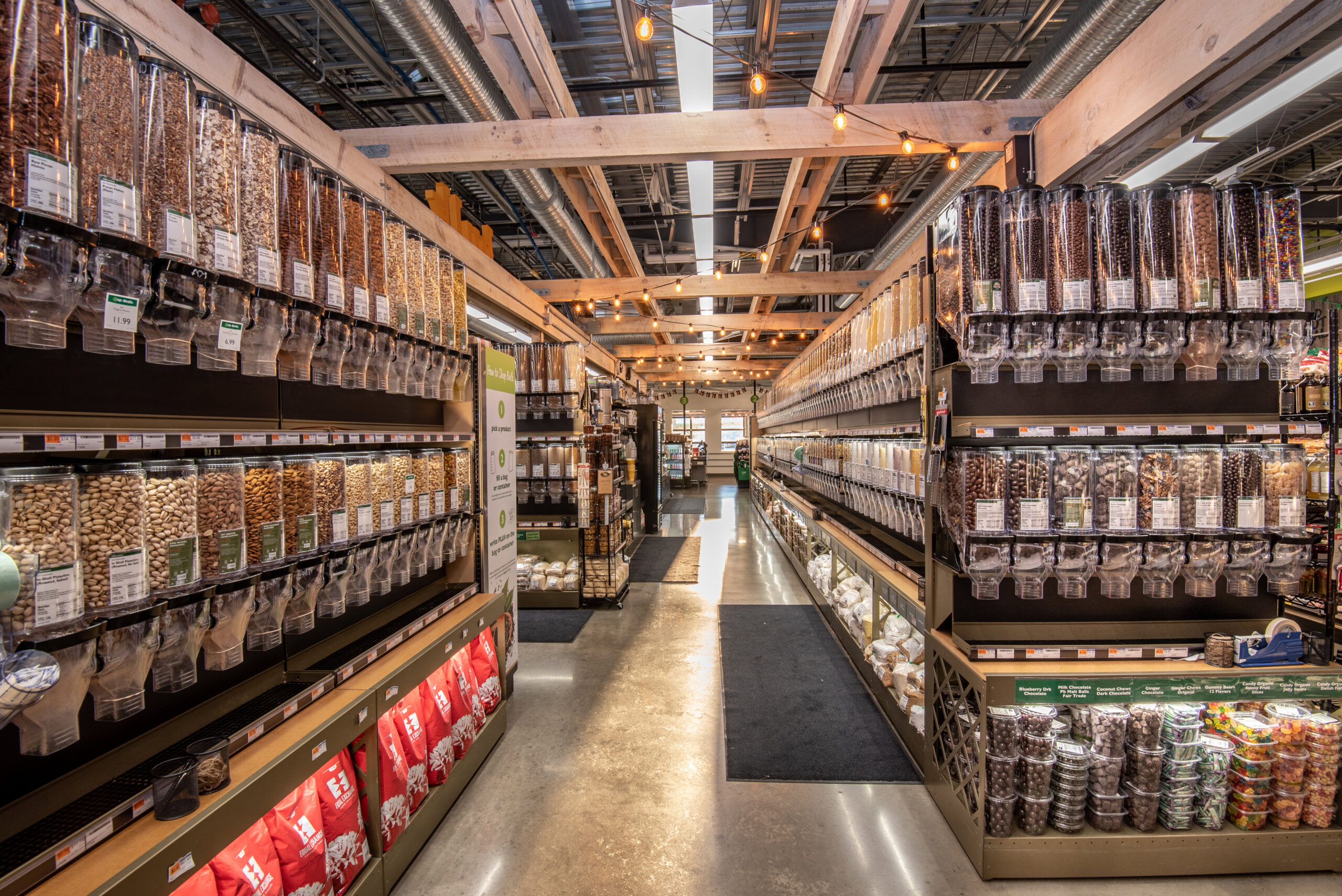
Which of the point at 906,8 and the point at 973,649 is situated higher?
the point at 906,8

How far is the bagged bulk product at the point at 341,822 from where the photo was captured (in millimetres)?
1792

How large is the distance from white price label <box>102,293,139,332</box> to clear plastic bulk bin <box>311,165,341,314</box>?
0.62 m

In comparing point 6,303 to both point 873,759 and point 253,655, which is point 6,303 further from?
point 873,759

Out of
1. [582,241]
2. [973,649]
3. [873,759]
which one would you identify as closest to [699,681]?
[873,759]

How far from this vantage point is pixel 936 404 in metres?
2.58

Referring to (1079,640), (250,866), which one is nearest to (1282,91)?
(1079,640)

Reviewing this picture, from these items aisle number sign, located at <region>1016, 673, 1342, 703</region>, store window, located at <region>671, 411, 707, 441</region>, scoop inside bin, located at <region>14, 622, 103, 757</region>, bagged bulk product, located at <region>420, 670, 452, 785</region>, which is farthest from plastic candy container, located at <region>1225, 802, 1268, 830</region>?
store window, located at <region>671, 411, 707, 441</region>

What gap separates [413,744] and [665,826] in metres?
1.15

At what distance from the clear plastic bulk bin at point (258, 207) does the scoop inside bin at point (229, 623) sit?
0.88 meters

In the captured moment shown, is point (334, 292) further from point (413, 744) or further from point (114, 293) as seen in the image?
point (413, 744)

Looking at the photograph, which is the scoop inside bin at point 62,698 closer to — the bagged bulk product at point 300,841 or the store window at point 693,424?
the bagged bulk product at point 300,841

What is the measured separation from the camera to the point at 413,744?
7.55ft

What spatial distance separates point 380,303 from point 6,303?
116 centimetres

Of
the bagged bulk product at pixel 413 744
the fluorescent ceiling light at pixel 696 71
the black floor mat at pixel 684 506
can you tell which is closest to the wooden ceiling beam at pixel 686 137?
the fluorescent ceiling light at pixel 696 71
